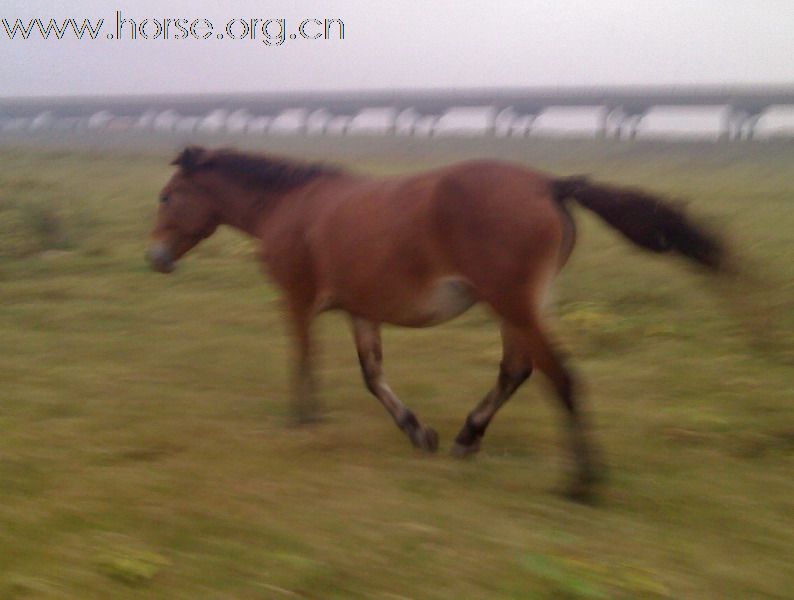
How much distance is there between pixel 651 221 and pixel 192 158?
3714 millimetres

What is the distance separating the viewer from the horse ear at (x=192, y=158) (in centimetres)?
643

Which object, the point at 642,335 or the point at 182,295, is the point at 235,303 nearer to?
the point at 182,295

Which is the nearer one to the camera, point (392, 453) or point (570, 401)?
point (570, 401)

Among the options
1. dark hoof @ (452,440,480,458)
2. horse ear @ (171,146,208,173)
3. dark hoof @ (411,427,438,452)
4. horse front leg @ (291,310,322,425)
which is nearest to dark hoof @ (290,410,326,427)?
horse front leg @ (291,310,322,425)

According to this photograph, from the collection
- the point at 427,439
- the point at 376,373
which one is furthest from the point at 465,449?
the point at 376,373

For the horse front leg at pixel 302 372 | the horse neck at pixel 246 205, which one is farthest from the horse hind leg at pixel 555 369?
the horse neck at pixel 246 205

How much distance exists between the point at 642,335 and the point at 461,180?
381 centimetres

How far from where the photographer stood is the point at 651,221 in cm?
437

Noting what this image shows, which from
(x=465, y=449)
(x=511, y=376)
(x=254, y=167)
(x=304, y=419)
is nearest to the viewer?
(x=511, y=376)

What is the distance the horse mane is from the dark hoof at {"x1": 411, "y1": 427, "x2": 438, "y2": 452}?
209 cm

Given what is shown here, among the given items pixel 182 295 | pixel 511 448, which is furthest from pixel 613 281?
pixel 182 295

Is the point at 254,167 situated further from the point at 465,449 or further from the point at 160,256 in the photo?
the point at 465,449

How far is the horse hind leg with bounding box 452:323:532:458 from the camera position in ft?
15.7

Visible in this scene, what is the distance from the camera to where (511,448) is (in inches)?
201
